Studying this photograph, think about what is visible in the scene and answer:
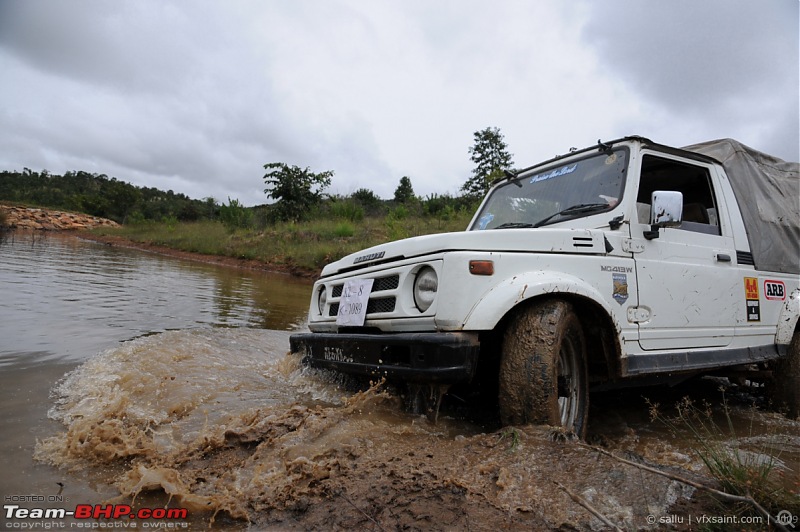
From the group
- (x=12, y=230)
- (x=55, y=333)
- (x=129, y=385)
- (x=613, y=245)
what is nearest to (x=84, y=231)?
(x=12, y=230)

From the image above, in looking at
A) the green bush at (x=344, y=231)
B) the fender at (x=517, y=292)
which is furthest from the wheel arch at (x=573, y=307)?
the green bush at (x=344, y=231)

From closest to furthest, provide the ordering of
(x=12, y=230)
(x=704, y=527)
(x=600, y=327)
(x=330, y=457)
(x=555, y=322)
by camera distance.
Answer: (x=704, y=527) < (x=330, y=457) < (x=555, y=322) < (x=600, y=327) < (x=12, y=230)

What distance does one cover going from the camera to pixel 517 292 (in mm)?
2250

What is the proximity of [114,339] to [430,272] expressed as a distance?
3609 millimetres

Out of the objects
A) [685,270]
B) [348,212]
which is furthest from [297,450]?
[348,212]

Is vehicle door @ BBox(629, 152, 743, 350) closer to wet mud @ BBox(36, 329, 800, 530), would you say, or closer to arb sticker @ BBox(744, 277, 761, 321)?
arb sticker @ BBox(744, 277, 761, 321)

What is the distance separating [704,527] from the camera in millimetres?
1479

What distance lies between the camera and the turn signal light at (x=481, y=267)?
7.25 ft

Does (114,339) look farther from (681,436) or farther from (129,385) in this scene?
(681,436)

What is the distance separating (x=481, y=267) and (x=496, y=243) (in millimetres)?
206

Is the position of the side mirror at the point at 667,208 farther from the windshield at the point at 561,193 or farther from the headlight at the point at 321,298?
the headlight at the point at 321,298

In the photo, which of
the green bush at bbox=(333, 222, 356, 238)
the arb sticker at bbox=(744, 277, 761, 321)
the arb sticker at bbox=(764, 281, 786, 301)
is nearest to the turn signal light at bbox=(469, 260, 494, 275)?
the arb sticker at bbox=(744, 277, 761, 321)
